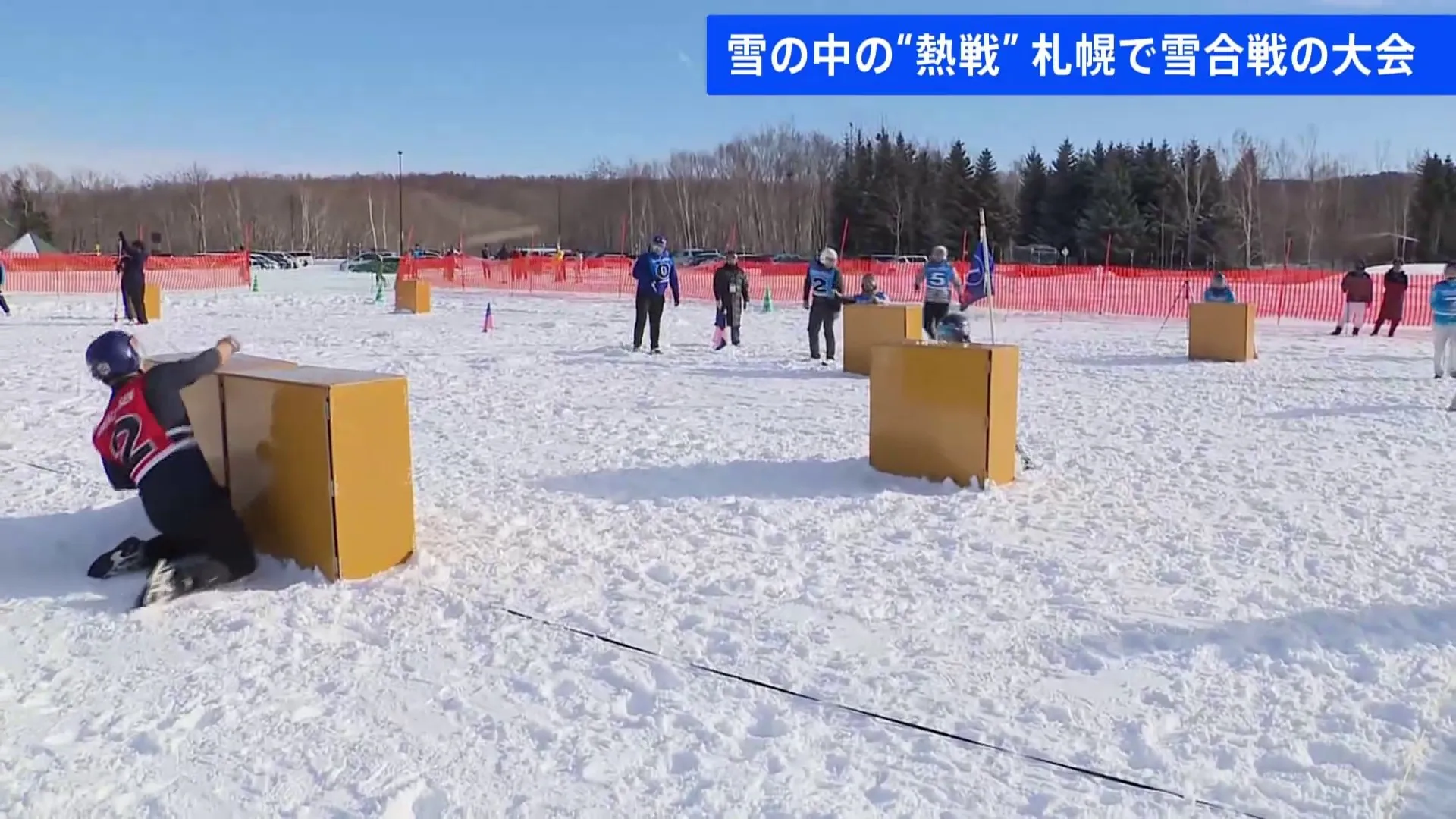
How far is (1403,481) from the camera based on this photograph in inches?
286

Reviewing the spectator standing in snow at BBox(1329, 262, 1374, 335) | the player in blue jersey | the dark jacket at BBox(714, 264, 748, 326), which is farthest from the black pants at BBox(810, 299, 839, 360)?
the spectator standing in snow at BBox(1329, 262, 1374, 335)

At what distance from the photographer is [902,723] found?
146 inches

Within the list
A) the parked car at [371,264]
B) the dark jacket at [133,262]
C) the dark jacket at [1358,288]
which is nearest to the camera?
the dark jacket at [1358,288]

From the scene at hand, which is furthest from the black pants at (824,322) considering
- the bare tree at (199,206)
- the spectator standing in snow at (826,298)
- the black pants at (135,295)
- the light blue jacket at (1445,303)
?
the bare tree at (199,206)

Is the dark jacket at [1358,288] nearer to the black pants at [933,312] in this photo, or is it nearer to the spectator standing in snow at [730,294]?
the black pants at [933,312]

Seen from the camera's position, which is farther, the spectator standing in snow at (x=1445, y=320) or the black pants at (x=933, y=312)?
the black pants at (x=933, y=312)

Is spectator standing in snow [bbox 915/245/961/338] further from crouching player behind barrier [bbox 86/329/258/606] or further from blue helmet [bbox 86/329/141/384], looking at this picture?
A: blue helmet [bbox 86/329/141/384]

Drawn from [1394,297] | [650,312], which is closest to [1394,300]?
[1394,297]

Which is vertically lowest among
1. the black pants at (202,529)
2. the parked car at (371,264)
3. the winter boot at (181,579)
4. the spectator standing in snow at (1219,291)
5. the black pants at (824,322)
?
the winter boot at (181,579)

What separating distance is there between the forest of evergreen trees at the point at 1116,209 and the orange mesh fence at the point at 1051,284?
90.4ft

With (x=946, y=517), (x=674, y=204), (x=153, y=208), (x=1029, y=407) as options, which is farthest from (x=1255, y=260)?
(x=153, y=208)

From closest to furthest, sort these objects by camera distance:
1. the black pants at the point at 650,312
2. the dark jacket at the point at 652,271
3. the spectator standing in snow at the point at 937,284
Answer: the spectator standing in snow at the point at 937,284, the dark jacket at the point at 652,271, the black pants at the point at 650,312

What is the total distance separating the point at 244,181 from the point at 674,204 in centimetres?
6729

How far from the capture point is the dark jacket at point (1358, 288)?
1941 cm
